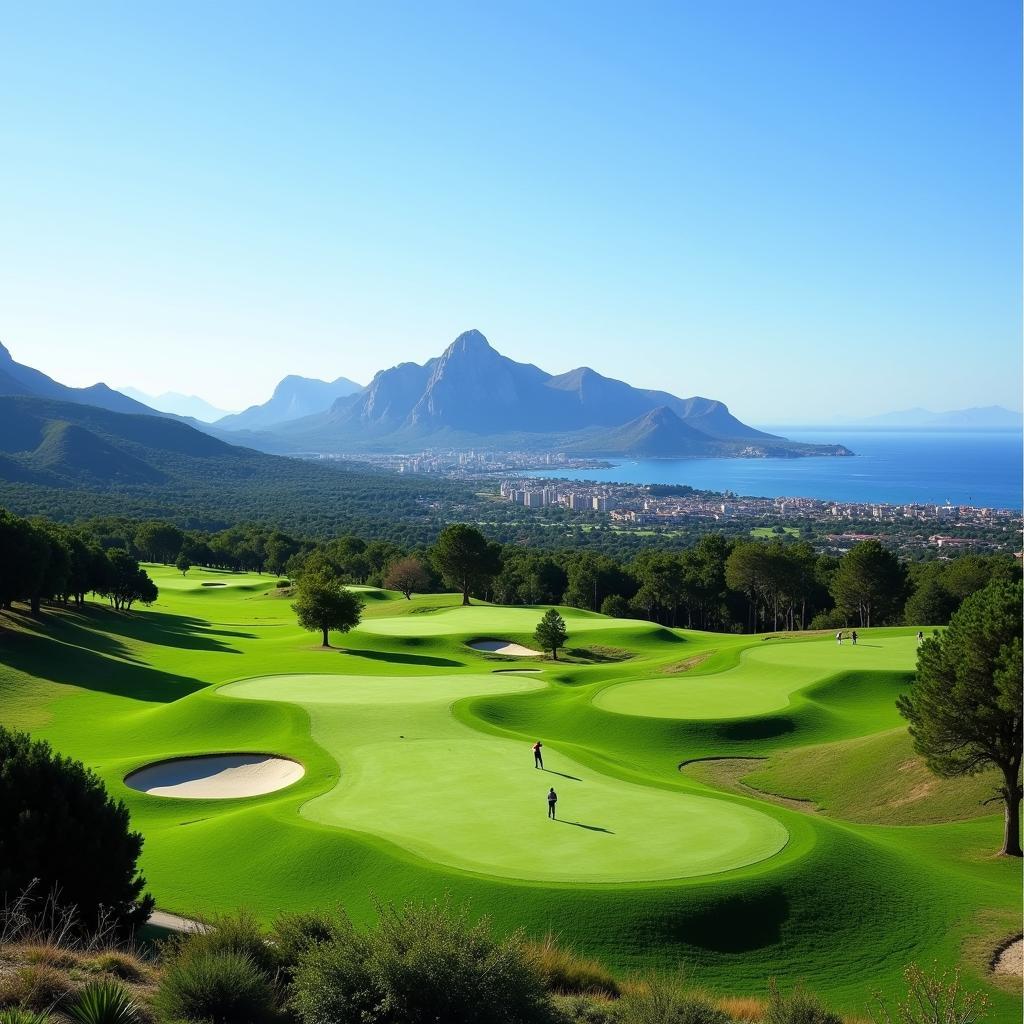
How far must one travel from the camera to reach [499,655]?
180 ft

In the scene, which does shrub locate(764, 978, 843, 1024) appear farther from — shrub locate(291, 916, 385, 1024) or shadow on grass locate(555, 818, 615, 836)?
shadow on grass locate(555, 818, 615, 836)

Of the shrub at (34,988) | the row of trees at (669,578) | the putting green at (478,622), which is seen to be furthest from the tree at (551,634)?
the shrub at (34,988)

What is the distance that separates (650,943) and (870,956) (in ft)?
13.9

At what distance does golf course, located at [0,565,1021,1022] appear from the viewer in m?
16.5

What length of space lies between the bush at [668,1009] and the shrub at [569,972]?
1549 mm

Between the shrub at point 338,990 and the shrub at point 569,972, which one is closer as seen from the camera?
the shrub at point 338,990

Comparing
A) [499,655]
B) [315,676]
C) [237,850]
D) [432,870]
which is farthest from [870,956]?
[499,655]

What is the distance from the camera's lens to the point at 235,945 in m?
12.4

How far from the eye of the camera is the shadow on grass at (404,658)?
50928 millimetres

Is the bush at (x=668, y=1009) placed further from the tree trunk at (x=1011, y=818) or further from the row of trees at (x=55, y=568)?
the row of trees at (x=55, y=568)

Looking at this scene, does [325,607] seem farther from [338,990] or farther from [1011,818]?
[338,990]

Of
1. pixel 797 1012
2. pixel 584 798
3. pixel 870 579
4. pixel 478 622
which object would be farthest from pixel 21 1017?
pixel 870 579

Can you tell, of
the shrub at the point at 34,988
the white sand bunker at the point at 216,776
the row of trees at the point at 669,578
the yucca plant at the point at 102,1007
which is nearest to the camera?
the yucca plant at the point at 102,1007

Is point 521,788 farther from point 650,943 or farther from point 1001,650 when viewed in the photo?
point 1001,650
